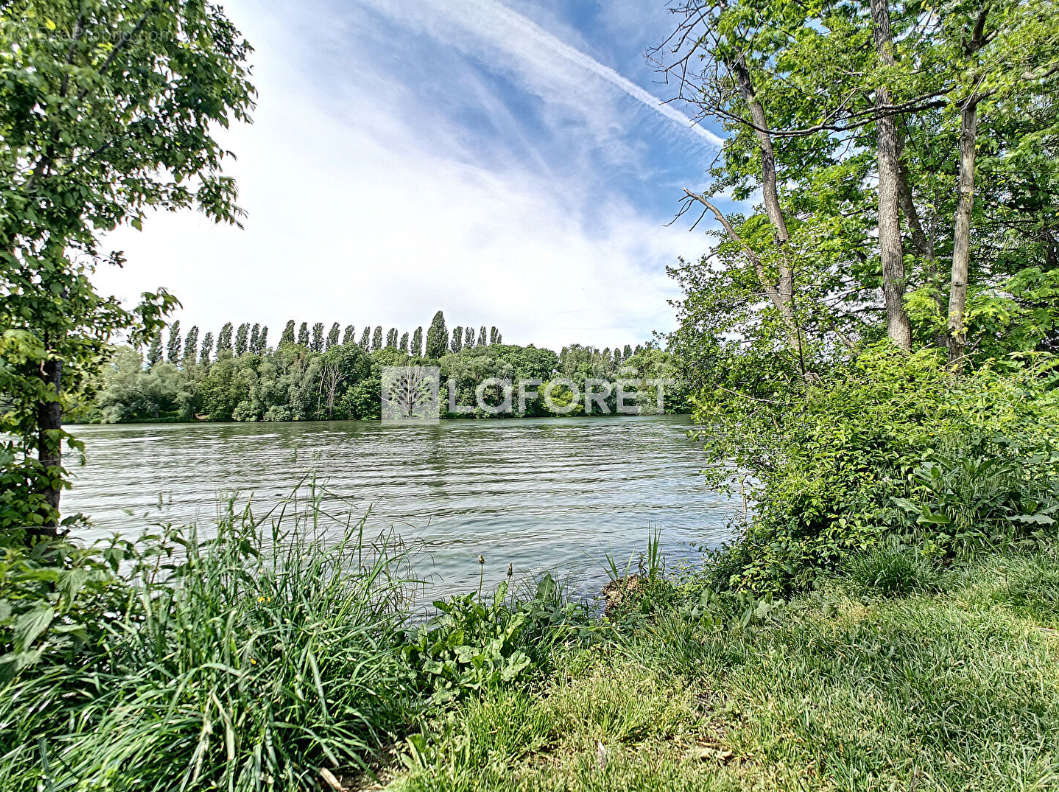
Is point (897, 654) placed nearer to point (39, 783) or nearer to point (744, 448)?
point (744, 448)

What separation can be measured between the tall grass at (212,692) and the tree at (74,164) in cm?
83

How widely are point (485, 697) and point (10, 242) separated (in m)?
3.86

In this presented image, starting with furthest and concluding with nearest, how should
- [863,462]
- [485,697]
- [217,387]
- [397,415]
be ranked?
[397,415]
[217,387]
[863,462]
[485,697]

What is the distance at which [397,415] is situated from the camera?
75500mm

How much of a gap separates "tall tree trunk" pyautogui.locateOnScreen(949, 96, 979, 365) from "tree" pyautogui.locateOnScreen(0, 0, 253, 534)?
32.5ft

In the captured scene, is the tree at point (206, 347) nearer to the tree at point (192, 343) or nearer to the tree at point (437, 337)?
the tree at point (192, 343)

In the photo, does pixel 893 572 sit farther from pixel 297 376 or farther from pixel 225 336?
pixel 225 336

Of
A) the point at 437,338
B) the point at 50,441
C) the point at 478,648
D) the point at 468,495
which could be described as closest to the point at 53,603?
the point at 50,441

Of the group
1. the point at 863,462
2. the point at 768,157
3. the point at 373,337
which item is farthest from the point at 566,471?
the point at 373,337

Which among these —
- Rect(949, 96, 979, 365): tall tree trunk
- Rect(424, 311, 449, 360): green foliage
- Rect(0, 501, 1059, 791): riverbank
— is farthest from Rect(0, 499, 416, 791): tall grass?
Rect(424, 311, 449, 360): green foliage

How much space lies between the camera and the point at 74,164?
322 cm

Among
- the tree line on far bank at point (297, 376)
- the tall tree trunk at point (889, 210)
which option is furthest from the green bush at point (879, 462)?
the tree line on far bank at point (297, 376)

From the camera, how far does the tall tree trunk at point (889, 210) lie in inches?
291

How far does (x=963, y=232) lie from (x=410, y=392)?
75.1m
